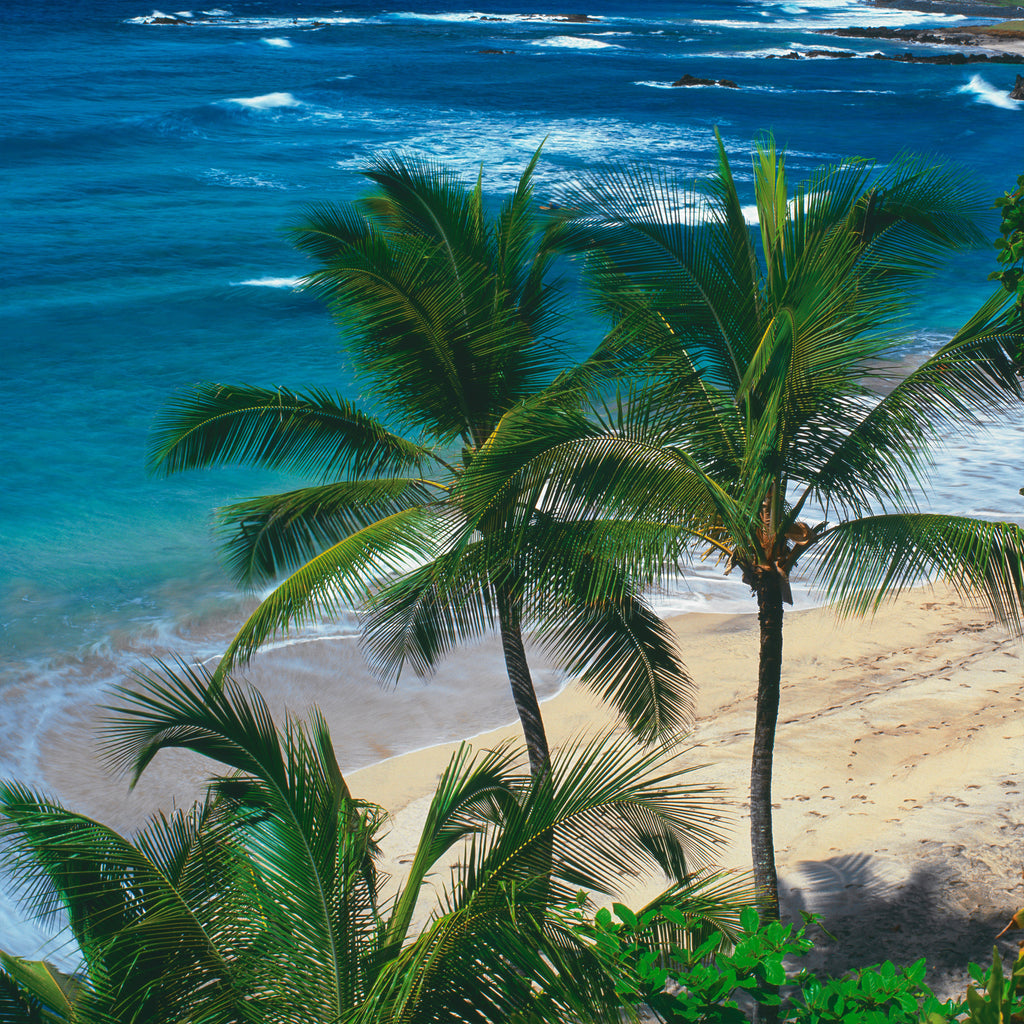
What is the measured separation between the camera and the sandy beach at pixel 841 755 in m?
8.20

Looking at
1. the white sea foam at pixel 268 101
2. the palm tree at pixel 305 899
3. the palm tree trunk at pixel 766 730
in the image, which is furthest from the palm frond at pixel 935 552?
the white sea foam at pixel 268 101

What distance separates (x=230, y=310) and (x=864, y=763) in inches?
840

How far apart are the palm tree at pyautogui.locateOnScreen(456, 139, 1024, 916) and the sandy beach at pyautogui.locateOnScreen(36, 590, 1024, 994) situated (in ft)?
6.89

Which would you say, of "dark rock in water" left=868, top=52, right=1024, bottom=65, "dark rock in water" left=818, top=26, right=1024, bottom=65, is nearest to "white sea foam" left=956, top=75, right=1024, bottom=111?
"dark rock in water" left=868, top=52, right=1024, bottom=65

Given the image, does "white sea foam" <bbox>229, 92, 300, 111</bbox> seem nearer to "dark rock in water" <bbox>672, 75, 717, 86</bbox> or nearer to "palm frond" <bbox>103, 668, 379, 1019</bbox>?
"dark rock in water" <bbox>672, 75, 717, 86</bbox>

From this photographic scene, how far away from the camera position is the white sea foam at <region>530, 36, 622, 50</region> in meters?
69.4

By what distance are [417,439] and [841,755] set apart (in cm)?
574

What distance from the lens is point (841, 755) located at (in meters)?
10.5

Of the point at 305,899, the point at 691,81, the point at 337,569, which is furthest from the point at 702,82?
the point at 305,899

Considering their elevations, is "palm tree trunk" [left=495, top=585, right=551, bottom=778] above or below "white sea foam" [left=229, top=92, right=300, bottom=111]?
below

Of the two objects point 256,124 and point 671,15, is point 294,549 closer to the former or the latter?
point 256,124

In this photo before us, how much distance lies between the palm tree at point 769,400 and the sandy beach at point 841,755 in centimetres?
210

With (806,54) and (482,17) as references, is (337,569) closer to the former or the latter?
(806,54)

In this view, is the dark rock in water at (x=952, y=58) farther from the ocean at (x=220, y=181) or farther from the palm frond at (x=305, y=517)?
the palm frond at (x=305, y=517)
